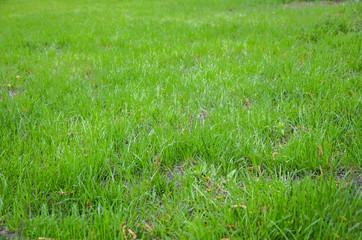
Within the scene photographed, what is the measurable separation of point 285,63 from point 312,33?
1.90 meters

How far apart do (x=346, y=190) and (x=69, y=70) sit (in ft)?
12.8

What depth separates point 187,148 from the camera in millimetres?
1977

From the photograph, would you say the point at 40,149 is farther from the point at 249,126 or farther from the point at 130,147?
the point at 249,126

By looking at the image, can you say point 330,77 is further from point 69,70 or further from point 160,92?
point 69,70

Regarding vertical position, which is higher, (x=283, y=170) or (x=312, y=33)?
(x=312, y=33)

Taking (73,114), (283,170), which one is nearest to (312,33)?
(283,170)

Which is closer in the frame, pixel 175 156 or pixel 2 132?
pixel 175 156

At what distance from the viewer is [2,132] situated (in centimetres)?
226

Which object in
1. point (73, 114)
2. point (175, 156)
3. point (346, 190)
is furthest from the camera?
point (73, 114)

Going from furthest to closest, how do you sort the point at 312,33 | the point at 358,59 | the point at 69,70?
the point at 312,33
the point at 69,70
the point at 358,59

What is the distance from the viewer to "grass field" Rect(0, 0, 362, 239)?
135 cm

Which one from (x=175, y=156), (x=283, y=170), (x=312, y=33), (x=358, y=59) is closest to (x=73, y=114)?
(x=175, y=156)

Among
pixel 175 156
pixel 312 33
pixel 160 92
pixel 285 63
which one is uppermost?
pixel 312 33

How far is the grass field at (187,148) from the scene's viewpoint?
1.35 metres
